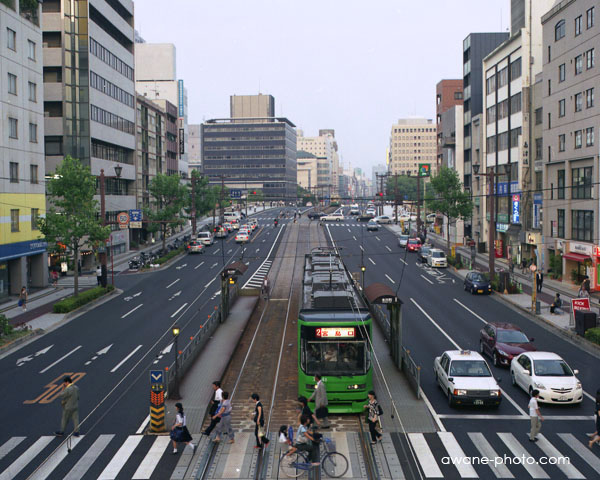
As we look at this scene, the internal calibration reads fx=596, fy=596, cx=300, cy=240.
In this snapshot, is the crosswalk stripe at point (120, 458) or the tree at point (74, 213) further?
the tree at point (74, 213)

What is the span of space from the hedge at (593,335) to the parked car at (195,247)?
5182cm

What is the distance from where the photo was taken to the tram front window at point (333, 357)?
19641 mm

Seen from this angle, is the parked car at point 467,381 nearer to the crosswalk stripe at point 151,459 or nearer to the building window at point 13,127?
the crosswalk stripe at point 151,459

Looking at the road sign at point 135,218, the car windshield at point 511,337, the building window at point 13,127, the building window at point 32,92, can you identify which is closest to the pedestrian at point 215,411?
the car windshield at point 511,337

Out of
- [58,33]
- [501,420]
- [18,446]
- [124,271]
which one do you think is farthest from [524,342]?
[58,33]

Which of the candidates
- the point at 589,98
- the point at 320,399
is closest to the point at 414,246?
the point at 589,98

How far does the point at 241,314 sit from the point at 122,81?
51.2m

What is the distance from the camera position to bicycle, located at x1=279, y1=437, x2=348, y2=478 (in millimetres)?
15639

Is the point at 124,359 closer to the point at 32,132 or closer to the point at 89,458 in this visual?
the point at 89,458

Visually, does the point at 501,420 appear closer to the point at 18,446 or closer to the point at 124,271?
the point at 18,446

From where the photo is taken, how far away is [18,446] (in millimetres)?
18219

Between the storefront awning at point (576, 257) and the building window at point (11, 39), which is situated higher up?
the building window at point (11, 39)

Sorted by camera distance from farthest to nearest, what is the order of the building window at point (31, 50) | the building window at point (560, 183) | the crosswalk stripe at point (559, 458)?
the building window at point (560, 183)
the building window at point (31, 50)
the crosswalk stripe at point (559, 458)

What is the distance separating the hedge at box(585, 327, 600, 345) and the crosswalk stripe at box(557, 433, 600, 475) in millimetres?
12746
